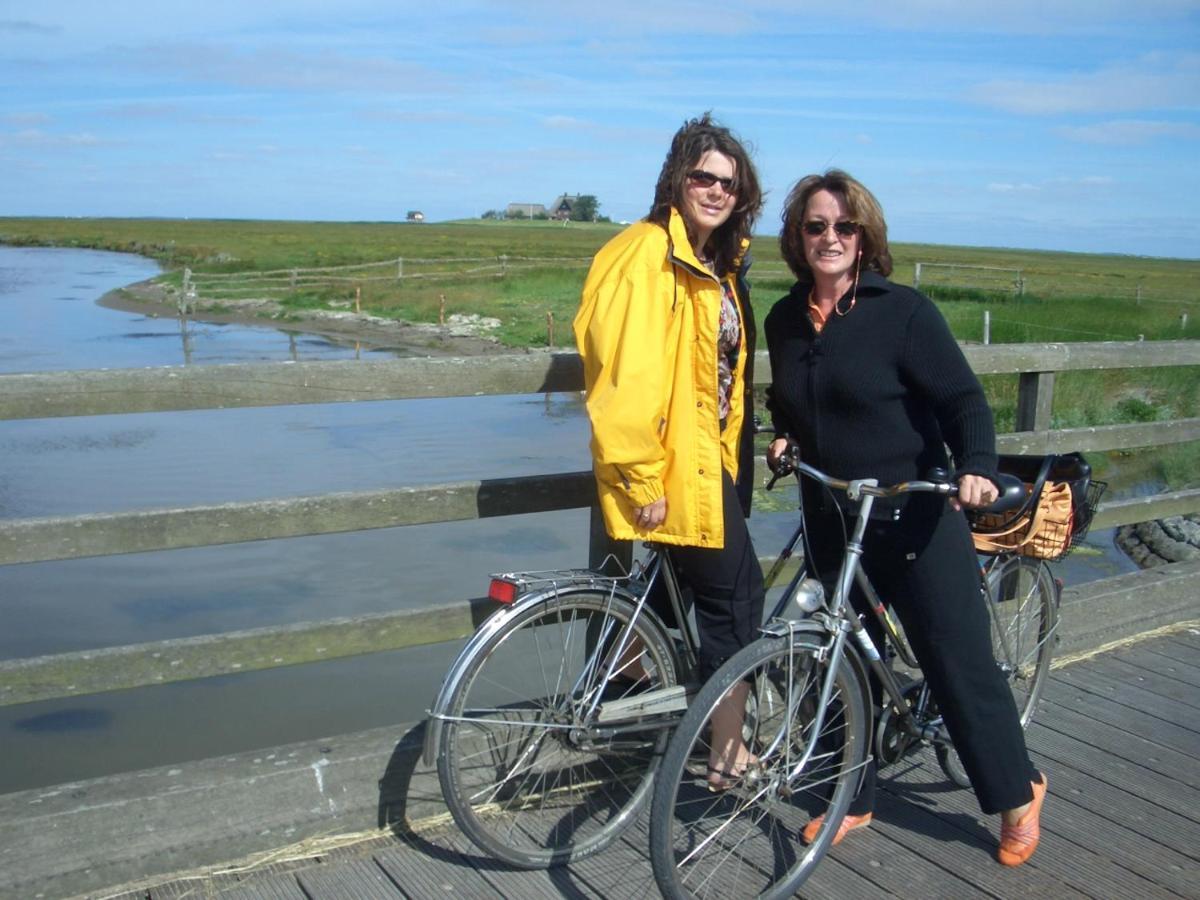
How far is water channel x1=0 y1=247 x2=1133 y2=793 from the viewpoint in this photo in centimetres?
698

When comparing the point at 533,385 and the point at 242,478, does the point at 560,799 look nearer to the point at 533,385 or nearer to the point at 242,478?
the point at 533,385

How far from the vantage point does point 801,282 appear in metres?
3.41

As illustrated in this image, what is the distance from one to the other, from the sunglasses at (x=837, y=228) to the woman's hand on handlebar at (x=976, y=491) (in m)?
0.67

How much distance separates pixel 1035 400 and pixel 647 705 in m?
2.50

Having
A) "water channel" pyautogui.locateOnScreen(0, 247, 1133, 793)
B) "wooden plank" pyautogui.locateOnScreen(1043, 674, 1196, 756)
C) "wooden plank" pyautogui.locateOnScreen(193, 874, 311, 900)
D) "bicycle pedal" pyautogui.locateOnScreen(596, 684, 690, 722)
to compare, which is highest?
"bicycle pedal" pyautogui.locateOnScreen(596, 684, 690, 722)

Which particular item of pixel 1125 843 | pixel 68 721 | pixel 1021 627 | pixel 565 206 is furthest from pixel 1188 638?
pixel 565 206

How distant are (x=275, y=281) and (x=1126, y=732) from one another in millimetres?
51115

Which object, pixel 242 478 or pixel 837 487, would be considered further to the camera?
pixel 242 478

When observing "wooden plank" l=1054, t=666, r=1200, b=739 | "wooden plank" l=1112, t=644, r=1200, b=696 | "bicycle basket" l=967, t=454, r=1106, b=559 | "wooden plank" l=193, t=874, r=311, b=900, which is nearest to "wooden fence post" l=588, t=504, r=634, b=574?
"bicycle basket" l=967, t=454, r=1106, b=559

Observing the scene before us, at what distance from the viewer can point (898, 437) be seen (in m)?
3.23

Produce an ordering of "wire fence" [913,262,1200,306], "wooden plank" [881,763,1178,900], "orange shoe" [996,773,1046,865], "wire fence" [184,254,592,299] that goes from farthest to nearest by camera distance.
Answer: "wire fence" [184,254,592,299] → "wire fence" [913,262,1200,306] → "orange shoe" [996,773,1046,865] → "wooden plank" [881,763,1178,900]

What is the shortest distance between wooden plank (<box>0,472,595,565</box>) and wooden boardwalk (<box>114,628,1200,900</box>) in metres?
0.74

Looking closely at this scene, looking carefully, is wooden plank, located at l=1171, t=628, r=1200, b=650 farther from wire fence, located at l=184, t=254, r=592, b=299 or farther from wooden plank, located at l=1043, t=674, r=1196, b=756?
wire fence, located at l=184, t=254, r=592, b=299

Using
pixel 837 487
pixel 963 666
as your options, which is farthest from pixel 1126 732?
pixel 837 487
